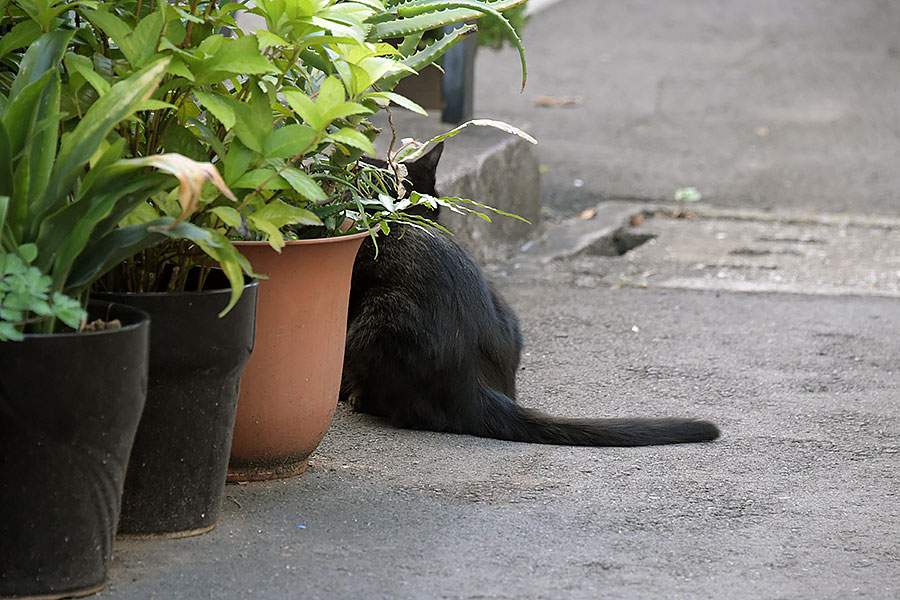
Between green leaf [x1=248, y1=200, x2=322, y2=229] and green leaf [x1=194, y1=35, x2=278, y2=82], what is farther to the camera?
green leaf [x1=248, y1=200, x2=322, y2=229]

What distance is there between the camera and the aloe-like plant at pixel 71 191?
73.7 inches

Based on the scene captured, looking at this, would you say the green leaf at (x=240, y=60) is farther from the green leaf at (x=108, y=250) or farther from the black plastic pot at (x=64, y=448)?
the black plastic pot at (x=64, y=448)

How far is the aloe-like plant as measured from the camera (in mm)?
1871

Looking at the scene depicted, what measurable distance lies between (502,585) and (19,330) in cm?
101

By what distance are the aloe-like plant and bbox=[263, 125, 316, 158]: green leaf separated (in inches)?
8.8

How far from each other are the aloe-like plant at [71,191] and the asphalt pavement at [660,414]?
0.62 metres

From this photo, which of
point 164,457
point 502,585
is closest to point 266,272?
point 164,457

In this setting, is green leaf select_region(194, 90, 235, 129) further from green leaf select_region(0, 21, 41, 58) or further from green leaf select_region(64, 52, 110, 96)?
green leaf select_region(0, 21, 41, 58)

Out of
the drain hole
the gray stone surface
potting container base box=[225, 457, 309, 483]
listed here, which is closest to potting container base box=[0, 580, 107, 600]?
potting container base box=[225, 457, 309, 483]

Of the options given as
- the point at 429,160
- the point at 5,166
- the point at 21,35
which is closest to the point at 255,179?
the point at 5,166

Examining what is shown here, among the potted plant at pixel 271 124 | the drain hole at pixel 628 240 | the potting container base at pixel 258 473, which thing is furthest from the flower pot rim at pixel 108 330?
the drain hole at pixel 628 240

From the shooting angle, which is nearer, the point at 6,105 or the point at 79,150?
the point at 79,150

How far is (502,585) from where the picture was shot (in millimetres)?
2158

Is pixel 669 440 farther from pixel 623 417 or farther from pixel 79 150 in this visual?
pixel 79 150
